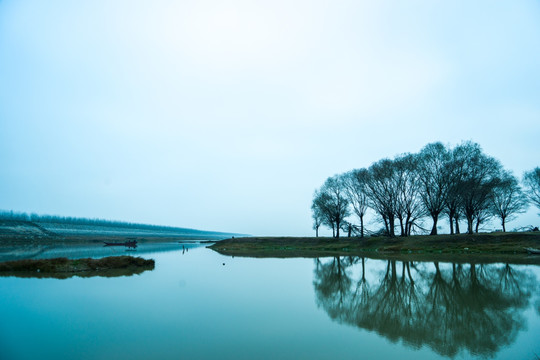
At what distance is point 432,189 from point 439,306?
42086 mm

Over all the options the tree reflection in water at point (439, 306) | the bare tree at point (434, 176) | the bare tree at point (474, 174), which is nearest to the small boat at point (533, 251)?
the bare tree at point (474, 174)

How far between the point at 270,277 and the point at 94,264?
52.5 ft

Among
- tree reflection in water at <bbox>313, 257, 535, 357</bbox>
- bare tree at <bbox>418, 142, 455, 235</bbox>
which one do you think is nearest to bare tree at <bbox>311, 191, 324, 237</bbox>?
bare tree at <bbox>418, 142, 455, 235</bbox>

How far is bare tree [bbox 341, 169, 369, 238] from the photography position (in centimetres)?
5794

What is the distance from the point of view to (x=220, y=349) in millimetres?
7711

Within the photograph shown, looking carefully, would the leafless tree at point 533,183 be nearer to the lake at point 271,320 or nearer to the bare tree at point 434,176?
the bare tree at point 434,176

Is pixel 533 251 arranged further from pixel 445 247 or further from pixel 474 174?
pixel 474 174

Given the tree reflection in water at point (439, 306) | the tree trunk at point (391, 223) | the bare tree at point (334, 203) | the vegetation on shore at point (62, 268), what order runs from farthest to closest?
the bare tree at point (334, 203), the tree trunk at point (391, 223), the vegetation on shore at point (62, 268), the tree reflection in water at point (439, 306)

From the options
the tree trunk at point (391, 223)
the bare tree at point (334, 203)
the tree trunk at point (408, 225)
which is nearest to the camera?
the tree trunk at point (408, 225)

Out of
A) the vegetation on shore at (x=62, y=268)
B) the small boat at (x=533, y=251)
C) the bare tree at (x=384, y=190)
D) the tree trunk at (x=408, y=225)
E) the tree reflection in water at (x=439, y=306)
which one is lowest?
the vegetation on shore at (x=62, y=268)

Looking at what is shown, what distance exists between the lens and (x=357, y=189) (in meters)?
60.7

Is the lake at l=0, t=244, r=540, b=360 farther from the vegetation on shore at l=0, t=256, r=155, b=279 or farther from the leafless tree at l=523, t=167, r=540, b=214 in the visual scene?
the leafless tree at l=523, t=167, r=540, b=214

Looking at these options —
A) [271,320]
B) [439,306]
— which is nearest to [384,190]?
[439,306]

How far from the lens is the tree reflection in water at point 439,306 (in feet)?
28.5
